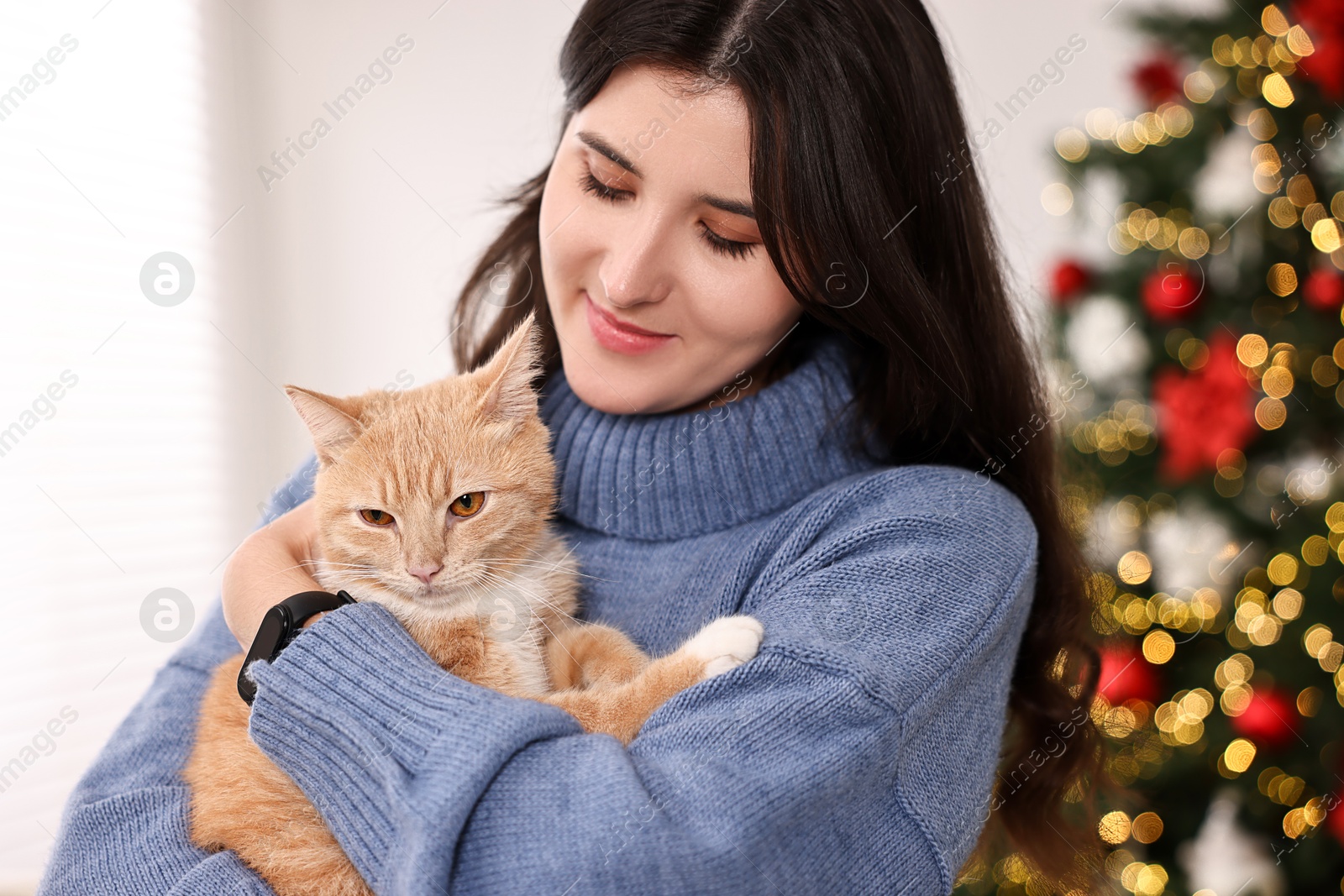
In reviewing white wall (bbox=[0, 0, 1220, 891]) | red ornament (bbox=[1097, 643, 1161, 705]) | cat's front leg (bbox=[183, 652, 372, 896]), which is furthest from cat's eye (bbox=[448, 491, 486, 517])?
red ornament (bbox=[1097, 643, 1161, 705])

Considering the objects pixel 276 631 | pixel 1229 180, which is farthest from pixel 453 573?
pixel 1229 180

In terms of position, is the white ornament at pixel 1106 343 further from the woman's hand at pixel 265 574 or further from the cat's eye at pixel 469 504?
the woman's hand at pixel 265 574

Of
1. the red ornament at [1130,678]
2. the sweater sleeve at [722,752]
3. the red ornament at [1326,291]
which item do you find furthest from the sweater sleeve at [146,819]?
the red ornament at [1326,291]

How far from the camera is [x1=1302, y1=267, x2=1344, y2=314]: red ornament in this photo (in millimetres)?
2252

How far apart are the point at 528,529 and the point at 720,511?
1.16 feet

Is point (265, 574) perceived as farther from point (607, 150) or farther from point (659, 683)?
point (607, 150)

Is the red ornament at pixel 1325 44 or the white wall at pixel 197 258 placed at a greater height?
the white wall at pixel 197 258

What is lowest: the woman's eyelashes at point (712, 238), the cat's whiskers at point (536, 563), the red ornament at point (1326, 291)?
the red ornament at point (1326, 291)

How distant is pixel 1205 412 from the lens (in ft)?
7.88

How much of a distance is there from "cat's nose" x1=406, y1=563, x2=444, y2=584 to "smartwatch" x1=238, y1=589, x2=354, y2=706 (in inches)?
6.1

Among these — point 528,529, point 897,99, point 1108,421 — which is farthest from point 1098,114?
point 528,529

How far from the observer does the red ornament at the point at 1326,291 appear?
7.39 feet

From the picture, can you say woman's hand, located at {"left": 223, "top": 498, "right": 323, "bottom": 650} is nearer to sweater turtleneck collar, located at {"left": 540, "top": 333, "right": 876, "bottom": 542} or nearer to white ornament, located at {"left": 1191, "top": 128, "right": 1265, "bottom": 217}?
sweater turtleneck collar, located at {"left": 540, "top": 333, "right": 876, "bottom": 542}

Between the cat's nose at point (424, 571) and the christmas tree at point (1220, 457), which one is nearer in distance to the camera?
the cat's nose at point (424, 571)
